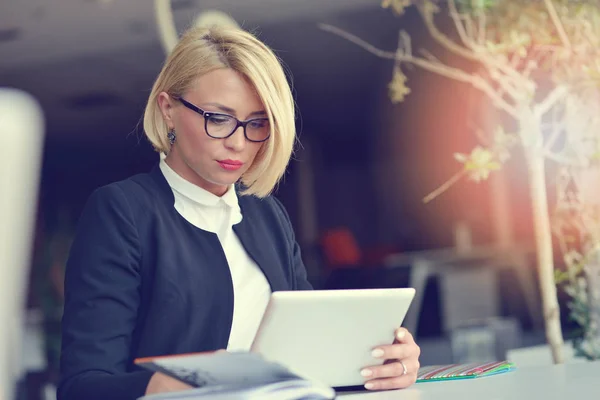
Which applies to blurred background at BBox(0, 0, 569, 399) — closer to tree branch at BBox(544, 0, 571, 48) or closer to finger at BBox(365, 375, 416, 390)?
finger at BBox(365, 375, 416, 390)

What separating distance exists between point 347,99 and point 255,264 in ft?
29.3

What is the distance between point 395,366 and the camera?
1537 mm

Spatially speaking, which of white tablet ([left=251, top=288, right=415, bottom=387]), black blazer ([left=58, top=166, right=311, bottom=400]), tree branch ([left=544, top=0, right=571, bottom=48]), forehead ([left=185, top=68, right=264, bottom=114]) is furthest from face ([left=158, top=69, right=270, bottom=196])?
tree branch ([left=544, top=0, right=571, bottom=48])

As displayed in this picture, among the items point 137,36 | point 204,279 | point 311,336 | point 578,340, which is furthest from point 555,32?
point 137,36

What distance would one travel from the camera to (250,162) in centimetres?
183

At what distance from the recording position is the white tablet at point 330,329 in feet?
4.38

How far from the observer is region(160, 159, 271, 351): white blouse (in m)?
1.80

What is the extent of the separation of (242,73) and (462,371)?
0.75 metres

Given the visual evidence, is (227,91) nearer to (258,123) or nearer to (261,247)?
(258,123)

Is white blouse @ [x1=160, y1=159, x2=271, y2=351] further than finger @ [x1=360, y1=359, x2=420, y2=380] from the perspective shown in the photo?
Yes

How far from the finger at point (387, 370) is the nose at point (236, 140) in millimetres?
525

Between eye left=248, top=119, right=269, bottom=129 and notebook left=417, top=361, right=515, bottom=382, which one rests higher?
eye left=248, top=119, right=269, bottom=129

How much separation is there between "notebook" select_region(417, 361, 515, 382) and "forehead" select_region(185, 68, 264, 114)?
64 centimetres

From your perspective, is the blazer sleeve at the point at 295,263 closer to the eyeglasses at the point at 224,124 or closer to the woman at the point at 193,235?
the woman at the point at 193,235
